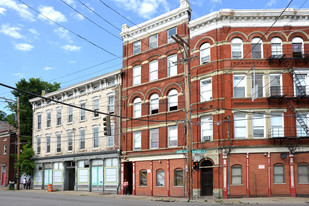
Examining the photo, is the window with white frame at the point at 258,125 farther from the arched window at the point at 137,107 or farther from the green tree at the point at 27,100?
the green tree at the point at 27,100

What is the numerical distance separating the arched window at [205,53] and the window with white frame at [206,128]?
500 centimetres

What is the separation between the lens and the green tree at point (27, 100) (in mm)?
52566

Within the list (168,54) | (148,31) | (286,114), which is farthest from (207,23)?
(286,114)

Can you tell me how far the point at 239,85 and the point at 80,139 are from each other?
826 inches

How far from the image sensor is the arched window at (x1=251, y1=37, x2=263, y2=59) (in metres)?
29.8

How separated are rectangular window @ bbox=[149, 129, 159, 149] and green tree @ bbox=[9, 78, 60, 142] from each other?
22.7m

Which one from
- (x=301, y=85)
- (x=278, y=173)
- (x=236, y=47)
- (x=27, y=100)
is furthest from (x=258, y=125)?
(x=27, y=100)

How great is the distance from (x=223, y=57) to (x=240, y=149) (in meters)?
7.72

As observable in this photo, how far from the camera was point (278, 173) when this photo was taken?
27984 millimetres

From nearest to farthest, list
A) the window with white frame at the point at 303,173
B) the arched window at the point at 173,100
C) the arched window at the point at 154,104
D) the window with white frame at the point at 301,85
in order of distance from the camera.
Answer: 1. the window with white frame at the point at 303,173
2. the window with white frame at the point at 301,85
3. the arched window at the point at 173,100
4. the arched window at the point at 154,104

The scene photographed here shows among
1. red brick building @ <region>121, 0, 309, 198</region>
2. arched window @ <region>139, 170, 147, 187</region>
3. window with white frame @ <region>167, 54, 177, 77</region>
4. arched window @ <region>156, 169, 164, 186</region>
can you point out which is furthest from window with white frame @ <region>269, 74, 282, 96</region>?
arched window @ <region>139, 170, 147, 187</region>

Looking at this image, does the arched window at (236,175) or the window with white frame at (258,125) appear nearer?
the arched window at (236,175)

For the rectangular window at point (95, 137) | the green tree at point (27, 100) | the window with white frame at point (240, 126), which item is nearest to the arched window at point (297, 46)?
the window with white frame at point (240, 126)

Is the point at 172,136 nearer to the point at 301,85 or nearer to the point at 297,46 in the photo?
the point at 301,85
